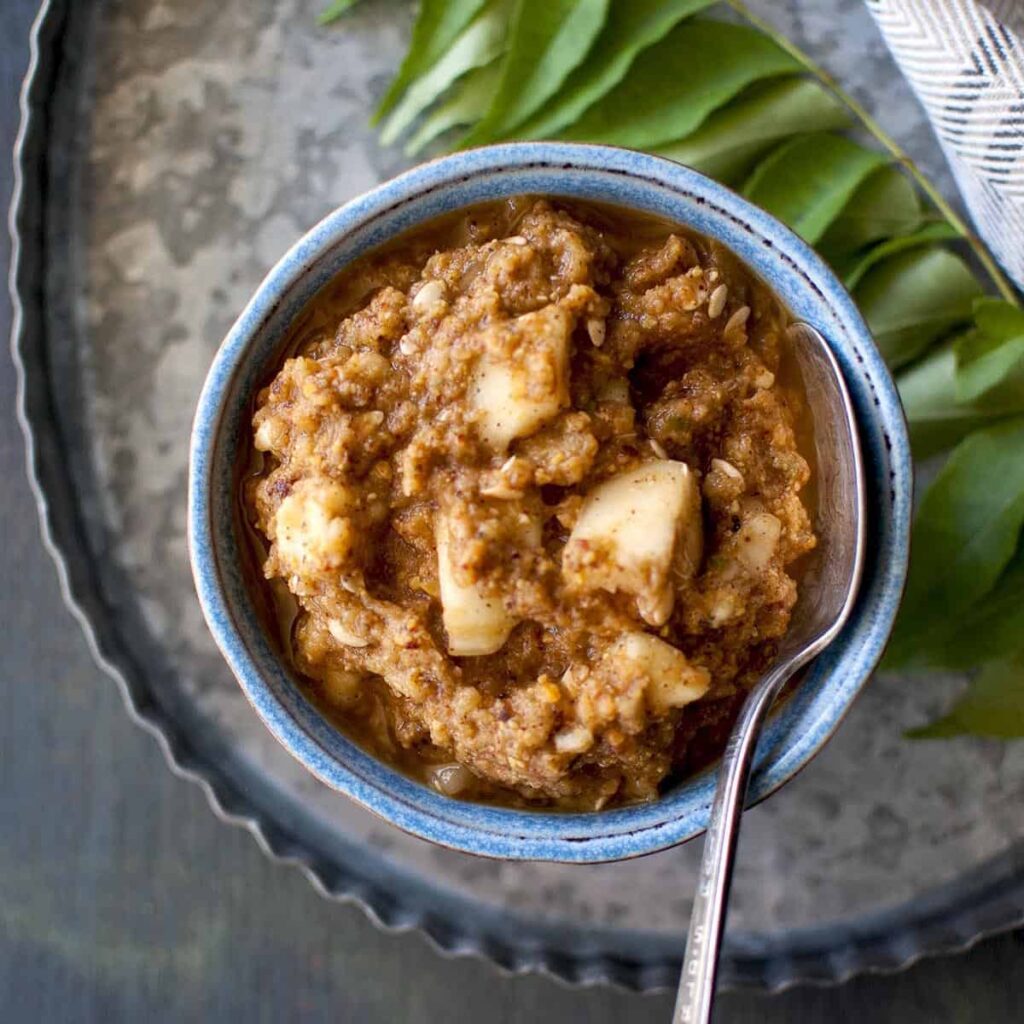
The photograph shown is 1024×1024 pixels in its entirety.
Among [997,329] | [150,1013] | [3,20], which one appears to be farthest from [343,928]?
[3,20]

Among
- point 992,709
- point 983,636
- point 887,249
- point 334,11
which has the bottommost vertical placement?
point 992,709

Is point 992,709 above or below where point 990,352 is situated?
below

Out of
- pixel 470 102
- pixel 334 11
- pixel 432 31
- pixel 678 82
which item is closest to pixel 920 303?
pixel 678 82

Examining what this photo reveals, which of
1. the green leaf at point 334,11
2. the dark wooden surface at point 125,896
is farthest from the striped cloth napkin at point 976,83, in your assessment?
the dark wooden surface at point 125,896

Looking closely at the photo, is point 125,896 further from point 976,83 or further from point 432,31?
point 976,83

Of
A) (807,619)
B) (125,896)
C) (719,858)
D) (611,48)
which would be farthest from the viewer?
(125,896)

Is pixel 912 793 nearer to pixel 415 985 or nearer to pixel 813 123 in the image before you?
pixel 415 985

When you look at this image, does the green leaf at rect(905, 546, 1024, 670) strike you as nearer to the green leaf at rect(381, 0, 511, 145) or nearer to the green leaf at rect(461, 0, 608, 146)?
the green leaf at rect(461, 0, 608, 146)
